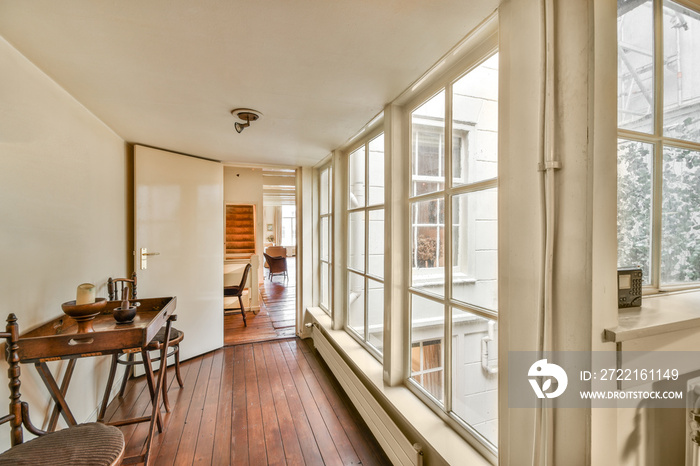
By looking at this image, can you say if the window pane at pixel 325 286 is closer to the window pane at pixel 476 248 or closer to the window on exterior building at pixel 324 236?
the window on exterior building at pixel 324 236

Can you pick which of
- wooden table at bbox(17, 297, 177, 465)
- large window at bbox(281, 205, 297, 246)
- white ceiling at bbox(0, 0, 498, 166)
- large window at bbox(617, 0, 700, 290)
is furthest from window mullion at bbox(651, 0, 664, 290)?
large window at bbox(281, 205, 297, 246)

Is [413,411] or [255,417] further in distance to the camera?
[255,417]

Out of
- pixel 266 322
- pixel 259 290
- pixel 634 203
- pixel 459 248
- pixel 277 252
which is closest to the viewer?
pixel 634 203

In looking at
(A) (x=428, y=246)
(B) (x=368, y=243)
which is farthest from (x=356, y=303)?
(A) (x=428, y=246)

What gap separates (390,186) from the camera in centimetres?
180

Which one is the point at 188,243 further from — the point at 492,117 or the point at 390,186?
the point at 492,117

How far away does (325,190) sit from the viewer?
3.72m

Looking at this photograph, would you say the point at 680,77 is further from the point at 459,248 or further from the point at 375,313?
the point at 375,313

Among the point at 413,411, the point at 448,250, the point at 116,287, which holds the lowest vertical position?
the point at 413,411

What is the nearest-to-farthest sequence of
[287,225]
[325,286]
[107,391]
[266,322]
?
[107,391], [325,286], [266,322], [287,225]

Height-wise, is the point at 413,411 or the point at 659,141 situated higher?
the point at 659,141

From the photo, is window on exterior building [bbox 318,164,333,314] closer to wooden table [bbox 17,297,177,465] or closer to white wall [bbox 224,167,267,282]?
wooden table [bbox 17,297,177,465]

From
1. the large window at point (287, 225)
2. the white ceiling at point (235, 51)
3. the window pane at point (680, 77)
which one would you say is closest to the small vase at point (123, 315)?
the white ceiling at point (235, 51)

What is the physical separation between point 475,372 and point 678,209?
0.97 metres
